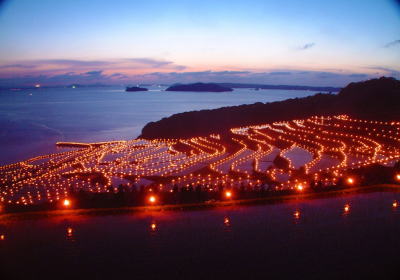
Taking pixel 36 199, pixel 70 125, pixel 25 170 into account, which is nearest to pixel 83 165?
pixel 25 170

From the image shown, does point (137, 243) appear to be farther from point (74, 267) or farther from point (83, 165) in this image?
point (83, 165)

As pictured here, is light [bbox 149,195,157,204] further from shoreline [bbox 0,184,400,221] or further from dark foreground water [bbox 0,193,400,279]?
dark foreground water [bbox 0,193,400,279]

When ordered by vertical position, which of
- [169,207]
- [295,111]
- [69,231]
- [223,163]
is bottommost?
[223,163]

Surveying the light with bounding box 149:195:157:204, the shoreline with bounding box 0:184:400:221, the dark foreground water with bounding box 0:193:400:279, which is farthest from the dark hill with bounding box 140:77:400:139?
the dark foreground water with bounding box 0:193:400:279

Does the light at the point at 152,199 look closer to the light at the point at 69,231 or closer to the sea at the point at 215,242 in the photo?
the sea at the point at 215,242

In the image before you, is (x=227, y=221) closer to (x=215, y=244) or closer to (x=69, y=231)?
(x=215, y=244)

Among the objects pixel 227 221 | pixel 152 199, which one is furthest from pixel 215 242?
pixel 152 199

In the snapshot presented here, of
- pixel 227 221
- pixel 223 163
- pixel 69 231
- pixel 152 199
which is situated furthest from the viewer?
pixel 223 163
